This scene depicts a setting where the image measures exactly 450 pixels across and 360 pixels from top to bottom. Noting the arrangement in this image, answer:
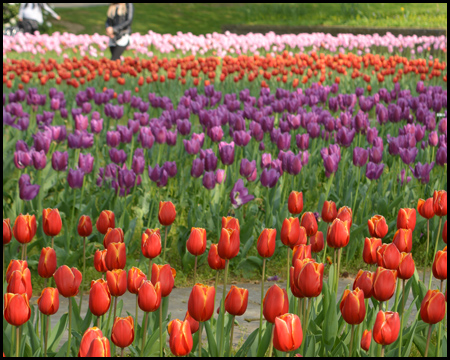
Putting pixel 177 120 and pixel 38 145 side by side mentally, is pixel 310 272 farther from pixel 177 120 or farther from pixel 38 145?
pixel 177 120

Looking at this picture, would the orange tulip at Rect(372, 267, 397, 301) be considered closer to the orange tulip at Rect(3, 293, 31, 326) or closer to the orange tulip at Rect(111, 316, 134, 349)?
the orange tulip at Rect(111, 316, 134, 349)

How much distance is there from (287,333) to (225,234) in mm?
498

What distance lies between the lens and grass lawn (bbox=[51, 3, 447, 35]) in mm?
21172

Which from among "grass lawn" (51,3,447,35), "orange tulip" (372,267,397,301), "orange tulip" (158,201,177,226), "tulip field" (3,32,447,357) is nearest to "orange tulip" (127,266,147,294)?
"tulip field" (3,32,447,357)

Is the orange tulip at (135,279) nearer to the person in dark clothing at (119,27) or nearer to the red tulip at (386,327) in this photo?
the red tulip at (386,327)

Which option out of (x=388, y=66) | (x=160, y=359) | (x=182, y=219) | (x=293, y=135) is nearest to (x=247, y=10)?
(x=388, y=66)

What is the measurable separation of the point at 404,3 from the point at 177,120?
22.4 meters

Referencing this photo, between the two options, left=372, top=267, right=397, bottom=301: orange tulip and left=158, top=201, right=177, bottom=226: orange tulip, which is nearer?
left=372, top=267, right=397, bottom=301: orange tulip

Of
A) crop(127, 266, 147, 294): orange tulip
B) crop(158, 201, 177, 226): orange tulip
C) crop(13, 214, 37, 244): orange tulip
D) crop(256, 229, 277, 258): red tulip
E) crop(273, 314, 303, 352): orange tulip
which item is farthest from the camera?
crop(158, 201, 177, 226): orange tulip

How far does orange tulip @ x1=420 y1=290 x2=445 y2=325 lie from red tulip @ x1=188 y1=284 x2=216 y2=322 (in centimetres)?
66

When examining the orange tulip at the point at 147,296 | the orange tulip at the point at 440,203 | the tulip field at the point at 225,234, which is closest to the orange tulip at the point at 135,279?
the tulip field at the point at 225,234

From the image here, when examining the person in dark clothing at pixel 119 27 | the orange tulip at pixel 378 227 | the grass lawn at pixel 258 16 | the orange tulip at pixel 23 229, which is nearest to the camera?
the orange tulip at pixel 23 229

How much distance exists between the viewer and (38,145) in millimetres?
4184

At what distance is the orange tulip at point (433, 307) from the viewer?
188 centimetres
